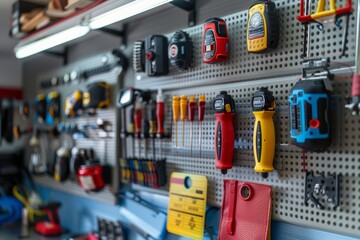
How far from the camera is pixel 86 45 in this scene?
2521 mm

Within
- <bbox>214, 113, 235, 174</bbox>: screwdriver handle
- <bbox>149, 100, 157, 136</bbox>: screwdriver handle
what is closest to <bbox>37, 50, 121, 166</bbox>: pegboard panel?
<bbox>149, 100, 157, 136</bbox>: screwdriver handle

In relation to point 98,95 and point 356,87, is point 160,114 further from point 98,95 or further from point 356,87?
point 356,87

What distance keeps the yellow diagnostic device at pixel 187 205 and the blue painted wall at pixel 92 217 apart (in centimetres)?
6

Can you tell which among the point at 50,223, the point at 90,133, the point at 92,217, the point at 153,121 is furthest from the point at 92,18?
A: the point at 50,223

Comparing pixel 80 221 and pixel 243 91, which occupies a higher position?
pixel 243 91

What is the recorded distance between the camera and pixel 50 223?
103 inches

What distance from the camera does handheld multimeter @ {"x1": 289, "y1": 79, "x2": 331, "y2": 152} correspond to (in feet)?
3.54

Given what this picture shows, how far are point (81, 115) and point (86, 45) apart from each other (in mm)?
515

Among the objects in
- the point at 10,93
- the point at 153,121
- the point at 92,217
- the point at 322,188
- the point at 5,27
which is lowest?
the point at 92,217

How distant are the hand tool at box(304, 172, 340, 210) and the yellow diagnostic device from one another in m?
0.49

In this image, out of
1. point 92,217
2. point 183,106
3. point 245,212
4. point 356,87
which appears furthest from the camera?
point 92,217

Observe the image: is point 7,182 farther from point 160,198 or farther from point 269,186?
point 269,186

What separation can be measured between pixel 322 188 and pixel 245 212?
0.33m

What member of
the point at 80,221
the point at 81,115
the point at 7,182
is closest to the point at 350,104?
the point at 81,115
